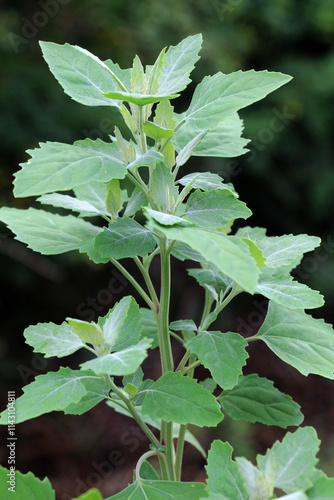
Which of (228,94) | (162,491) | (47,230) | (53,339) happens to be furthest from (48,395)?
(228,94)

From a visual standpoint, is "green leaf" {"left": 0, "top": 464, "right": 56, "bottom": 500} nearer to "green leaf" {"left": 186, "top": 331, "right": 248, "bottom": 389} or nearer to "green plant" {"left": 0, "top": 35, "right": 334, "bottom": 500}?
"green plant" {"left": 0, "top": 35, "right": 334, "bottom": 500}

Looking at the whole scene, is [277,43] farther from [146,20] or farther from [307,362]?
[307,362]

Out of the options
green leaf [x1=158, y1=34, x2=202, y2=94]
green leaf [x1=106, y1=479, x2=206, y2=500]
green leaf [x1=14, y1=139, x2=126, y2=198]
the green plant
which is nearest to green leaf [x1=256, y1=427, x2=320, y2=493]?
the green plant

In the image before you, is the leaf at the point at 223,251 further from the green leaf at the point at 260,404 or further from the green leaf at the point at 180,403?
the green leaf at the point at 260,404

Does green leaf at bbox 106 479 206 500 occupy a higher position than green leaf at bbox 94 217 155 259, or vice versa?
green leaf at bbox 94 217 155 259

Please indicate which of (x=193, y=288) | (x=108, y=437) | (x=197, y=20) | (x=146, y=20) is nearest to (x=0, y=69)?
(x=146, y=20)

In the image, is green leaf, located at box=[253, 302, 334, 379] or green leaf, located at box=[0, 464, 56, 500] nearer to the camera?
green leaf, located at box=[0, 464, 56, 500]

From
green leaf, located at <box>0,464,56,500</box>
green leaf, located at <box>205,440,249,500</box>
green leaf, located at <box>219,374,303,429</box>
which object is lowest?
green leaf, located at <box>219,374,303,429</box>
